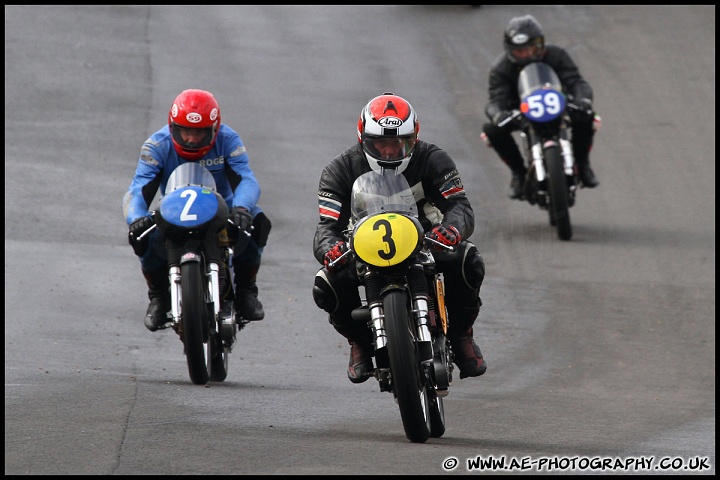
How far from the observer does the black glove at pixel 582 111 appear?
49.0 ft

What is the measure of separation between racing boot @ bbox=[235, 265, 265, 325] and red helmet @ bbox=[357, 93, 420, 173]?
2.48 meters

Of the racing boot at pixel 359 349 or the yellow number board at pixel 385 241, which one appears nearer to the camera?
the yellow number board at pixel 385 241

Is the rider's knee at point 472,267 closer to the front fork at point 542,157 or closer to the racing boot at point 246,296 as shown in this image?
the racing boot at point 246,296

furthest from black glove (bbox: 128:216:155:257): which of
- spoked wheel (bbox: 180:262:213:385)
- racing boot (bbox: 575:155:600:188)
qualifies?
racing boot (bbox: 575:155:600:188)

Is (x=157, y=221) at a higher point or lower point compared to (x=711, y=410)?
higher

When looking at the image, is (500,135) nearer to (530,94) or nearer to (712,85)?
(530,94)

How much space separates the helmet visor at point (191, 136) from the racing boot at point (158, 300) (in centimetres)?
91

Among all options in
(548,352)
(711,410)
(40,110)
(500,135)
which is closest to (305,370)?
(548,352)

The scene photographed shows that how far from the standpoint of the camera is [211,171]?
9.97m

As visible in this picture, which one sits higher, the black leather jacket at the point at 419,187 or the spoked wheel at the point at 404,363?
the black leather jacket at the point at 419,187

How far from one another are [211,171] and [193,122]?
524mm

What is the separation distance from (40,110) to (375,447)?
1292cm

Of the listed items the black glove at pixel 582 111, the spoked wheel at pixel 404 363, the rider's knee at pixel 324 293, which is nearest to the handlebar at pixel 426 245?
the rider's knee at pixel 324 293

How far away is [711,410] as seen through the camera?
31.0 ft
